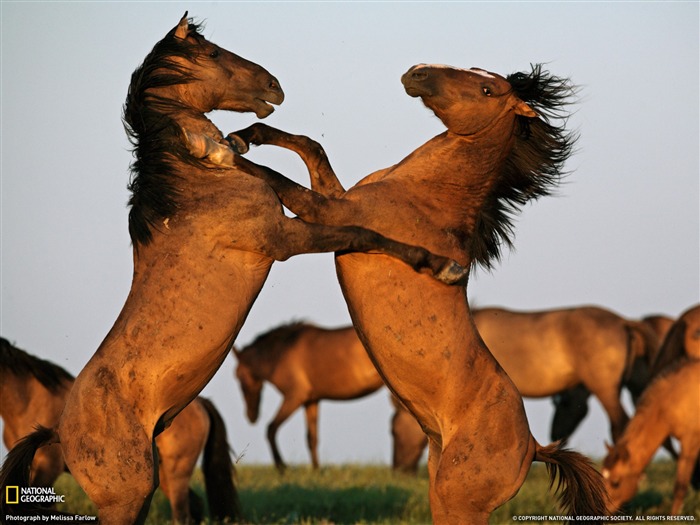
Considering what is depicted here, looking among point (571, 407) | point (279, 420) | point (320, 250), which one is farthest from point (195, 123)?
point (571, 407)

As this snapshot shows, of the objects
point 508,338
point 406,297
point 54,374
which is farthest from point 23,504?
point 508,338

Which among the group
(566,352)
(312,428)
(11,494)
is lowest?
(312,428)

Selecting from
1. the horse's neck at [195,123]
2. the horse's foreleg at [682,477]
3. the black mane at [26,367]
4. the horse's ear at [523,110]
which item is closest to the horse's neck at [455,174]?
the horse's ear at [523,110]

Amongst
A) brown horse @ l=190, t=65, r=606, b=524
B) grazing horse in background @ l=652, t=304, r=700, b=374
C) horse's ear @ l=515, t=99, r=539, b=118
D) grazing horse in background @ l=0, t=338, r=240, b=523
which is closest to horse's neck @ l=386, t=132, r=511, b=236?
brown horse @ l=190, t=65, r=606, b=524

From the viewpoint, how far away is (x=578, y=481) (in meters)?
7.14

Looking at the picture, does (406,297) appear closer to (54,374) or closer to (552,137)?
(552,137)

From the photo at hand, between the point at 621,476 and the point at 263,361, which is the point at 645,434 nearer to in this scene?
the point at 621,476

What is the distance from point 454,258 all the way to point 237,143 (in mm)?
1442

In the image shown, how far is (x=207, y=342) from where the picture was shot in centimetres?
636

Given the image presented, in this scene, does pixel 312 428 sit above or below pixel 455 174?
below

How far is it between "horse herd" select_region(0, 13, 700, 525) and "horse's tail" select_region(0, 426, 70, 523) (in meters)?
0.01

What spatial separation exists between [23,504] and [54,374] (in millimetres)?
3701

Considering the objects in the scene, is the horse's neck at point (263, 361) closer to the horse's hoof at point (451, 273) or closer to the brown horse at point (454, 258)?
the brown horse at point (454, 258)

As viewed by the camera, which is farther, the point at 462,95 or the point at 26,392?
the point at 26,392
